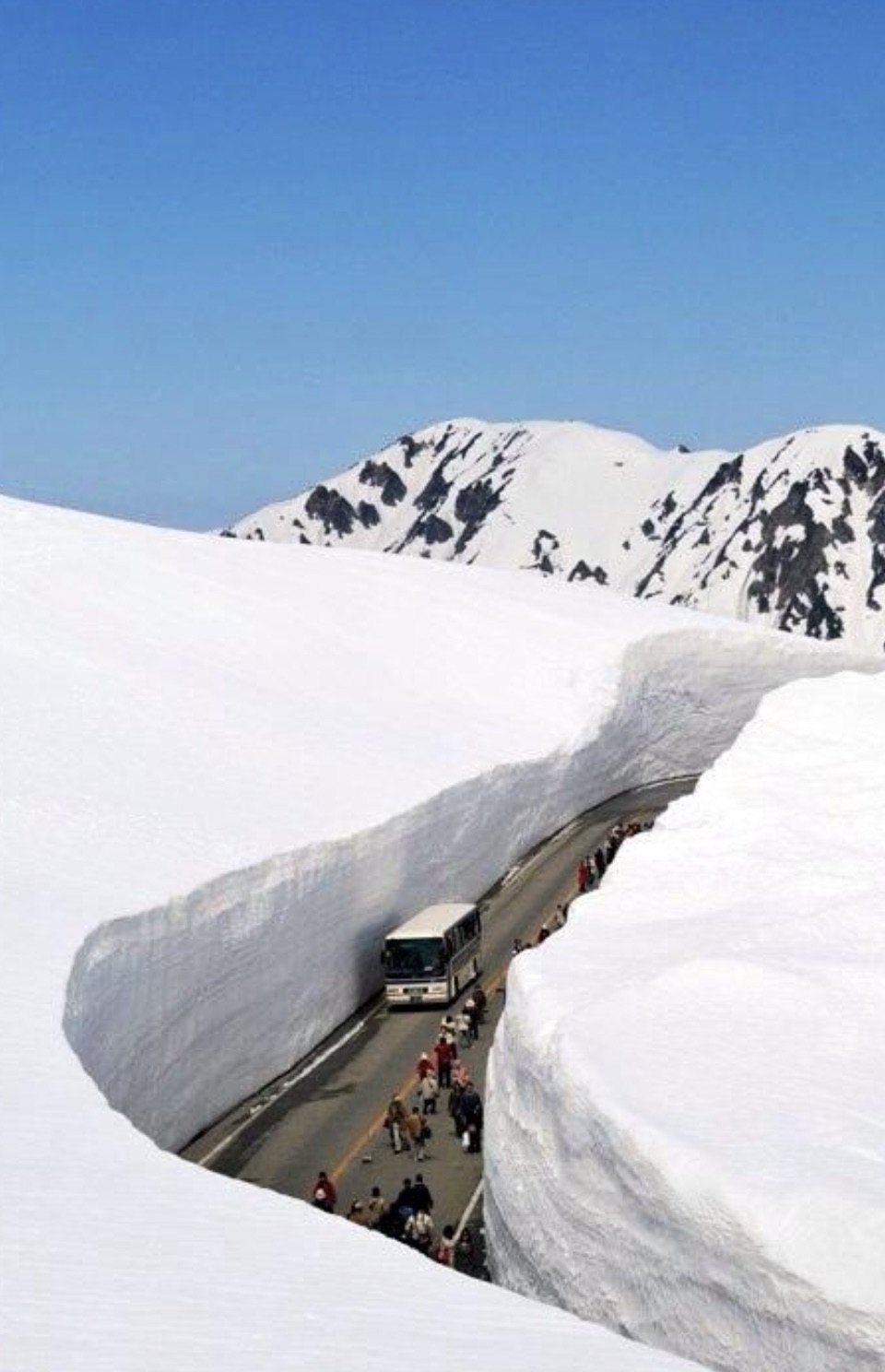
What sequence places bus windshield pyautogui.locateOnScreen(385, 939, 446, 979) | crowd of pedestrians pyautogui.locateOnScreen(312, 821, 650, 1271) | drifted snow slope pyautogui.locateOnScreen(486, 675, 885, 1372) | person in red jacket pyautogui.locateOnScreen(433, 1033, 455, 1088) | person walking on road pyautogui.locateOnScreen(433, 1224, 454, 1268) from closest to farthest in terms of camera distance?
drifted snow slope pyautogui.locateOnScreen(486, 675, 885, 1372) < person walking on road pyautogui.locateOnScreen(433, 1224, 454, 1268) < crowd of pedestrians pyautogui.locateOnScreen(312, 821, 650, 1271) < person in red jacket pyautogui.locateOnScreen(433, 1033, 455, 1088) < bus windshield pyautogui.locateOnScreen(385, 939, 446, 979)

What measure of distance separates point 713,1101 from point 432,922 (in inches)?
868

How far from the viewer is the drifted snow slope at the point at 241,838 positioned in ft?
65.1

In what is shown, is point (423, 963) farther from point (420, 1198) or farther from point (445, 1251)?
point (445, 1251)

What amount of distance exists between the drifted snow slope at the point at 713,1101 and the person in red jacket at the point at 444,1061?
508 centimetres

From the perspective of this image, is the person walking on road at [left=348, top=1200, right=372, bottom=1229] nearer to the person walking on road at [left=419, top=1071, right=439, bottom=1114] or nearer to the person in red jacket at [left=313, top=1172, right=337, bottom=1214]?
Result: the person in red jacket at [left=313, top=1172, right=337, bottom=1214]

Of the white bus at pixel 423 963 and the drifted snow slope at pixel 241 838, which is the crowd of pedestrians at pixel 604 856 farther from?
the white bus at pixel 423 963

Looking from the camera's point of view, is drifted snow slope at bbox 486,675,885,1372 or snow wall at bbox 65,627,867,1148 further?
snow wall at bbox 65,627,867,1148

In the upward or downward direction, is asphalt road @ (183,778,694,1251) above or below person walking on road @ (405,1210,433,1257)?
below

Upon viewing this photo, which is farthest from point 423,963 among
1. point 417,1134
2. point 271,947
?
point 417,1134

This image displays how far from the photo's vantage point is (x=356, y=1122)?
4184cm

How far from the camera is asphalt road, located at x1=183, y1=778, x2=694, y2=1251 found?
126ft

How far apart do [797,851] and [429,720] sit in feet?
88.5

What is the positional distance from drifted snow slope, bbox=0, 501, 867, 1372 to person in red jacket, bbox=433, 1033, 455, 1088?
14.3ft

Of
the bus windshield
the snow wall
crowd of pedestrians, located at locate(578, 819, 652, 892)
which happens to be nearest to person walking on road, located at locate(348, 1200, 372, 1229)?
the snow wall
